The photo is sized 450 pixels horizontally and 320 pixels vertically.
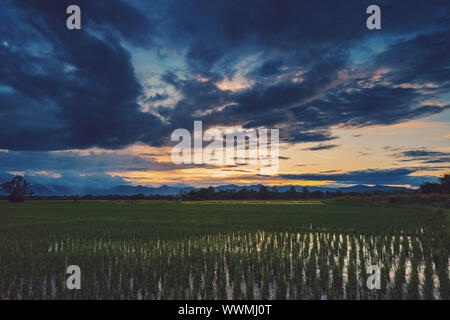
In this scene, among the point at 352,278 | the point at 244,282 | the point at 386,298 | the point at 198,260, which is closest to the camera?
the point at 386,298

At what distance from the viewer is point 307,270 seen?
7.43m

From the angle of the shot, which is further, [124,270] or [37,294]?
[124,270]

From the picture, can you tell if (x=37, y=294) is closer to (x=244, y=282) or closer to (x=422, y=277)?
(x=244, y=282)

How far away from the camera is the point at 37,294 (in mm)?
5906

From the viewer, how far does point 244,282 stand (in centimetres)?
711
